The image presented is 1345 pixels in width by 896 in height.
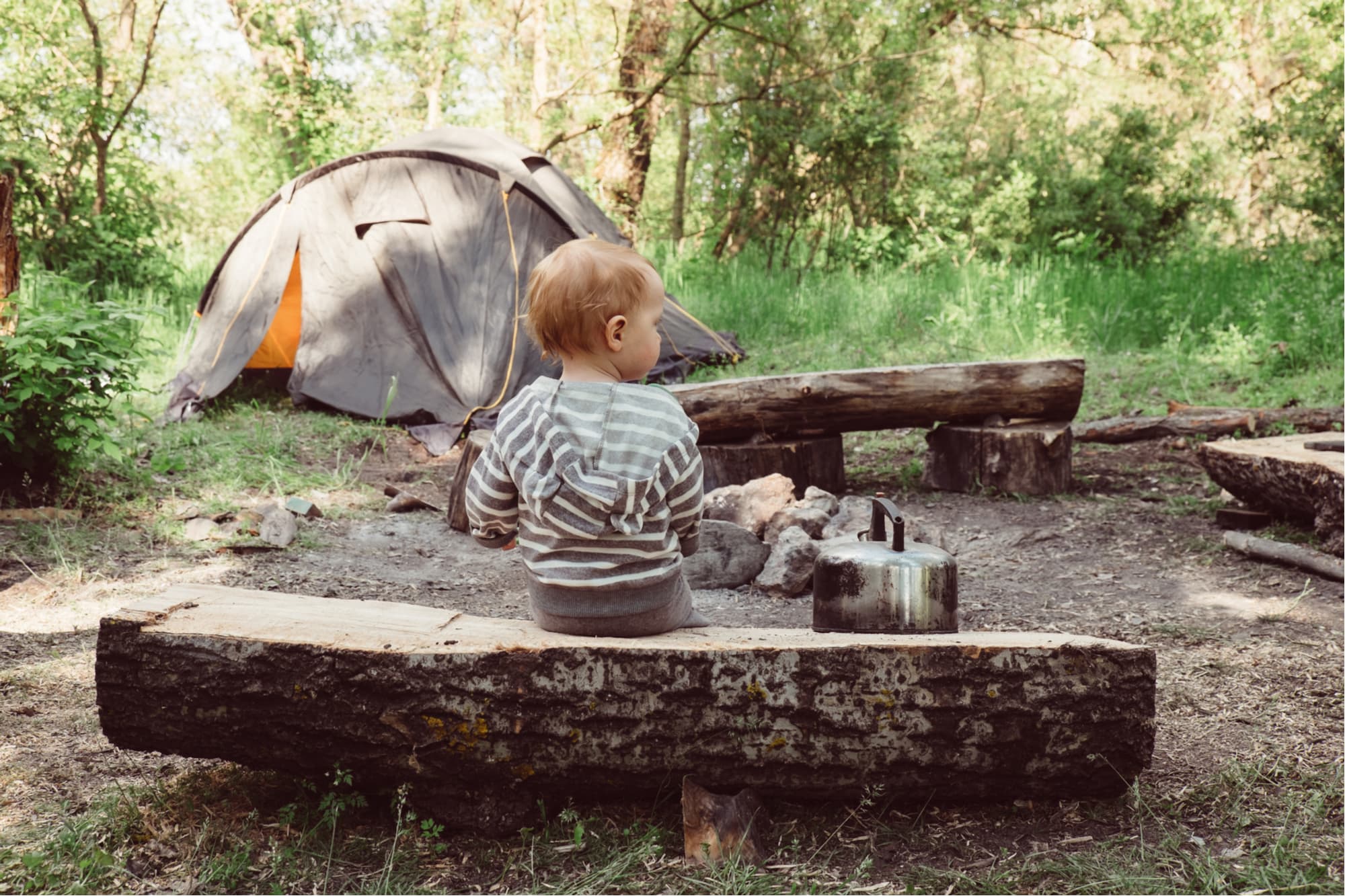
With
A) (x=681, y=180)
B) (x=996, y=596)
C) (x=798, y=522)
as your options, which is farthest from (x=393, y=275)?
(x=681, y=180)

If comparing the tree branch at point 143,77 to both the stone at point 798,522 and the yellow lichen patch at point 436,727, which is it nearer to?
the stone at point 798,522

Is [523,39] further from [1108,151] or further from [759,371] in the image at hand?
[759,371]

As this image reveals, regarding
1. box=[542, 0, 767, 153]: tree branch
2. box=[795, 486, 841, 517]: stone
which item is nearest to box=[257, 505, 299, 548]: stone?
box=[795, 486, 841, 517]: stone

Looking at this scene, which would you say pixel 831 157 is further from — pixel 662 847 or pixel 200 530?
pixel 662 847

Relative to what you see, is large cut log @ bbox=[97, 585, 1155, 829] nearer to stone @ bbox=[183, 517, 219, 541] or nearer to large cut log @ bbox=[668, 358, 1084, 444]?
stone @ bbox=[183, 517, 219, 541]

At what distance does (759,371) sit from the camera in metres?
8.44

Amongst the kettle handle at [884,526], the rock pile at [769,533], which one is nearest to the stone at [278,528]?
the rock pile at [769,533]

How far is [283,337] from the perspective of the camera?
8.23 meters

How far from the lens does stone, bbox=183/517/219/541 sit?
4.71m

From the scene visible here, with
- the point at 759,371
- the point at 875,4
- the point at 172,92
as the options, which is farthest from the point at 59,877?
the point at 172,92

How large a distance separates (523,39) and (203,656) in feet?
48.9

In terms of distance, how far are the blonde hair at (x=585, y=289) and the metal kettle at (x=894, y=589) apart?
0.92 meters

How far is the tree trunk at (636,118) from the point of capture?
11289 millimetres

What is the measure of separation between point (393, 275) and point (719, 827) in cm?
621
